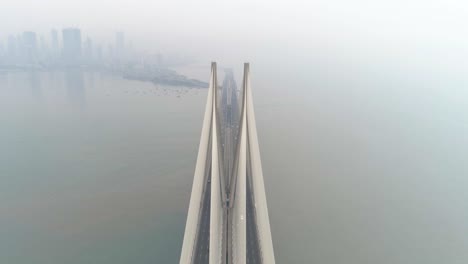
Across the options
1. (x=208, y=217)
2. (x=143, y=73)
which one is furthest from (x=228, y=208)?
(x=143, y=73)

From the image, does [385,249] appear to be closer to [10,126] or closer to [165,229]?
[165,229]

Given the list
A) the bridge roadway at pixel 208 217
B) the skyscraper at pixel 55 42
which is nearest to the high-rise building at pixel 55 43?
the skyscraper at pixel 55 42

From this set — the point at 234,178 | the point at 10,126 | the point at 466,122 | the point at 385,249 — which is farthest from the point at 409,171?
the point at 10,126

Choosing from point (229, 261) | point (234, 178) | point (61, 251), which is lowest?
point (61, 251)

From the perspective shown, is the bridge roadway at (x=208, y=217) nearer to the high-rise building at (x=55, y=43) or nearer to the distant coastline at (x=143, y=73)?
the distant coastline at (x=143, y=73)

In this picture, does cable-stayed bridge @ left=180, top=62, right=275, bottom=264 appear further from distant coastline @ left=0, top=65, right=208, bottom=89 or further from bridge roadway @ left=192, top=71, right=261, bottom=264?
distant coastline @ left=0, top=65, right=208, bottom=89

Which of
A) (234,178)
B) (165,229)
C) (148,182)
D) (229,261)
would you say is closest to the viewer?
(229,261)
